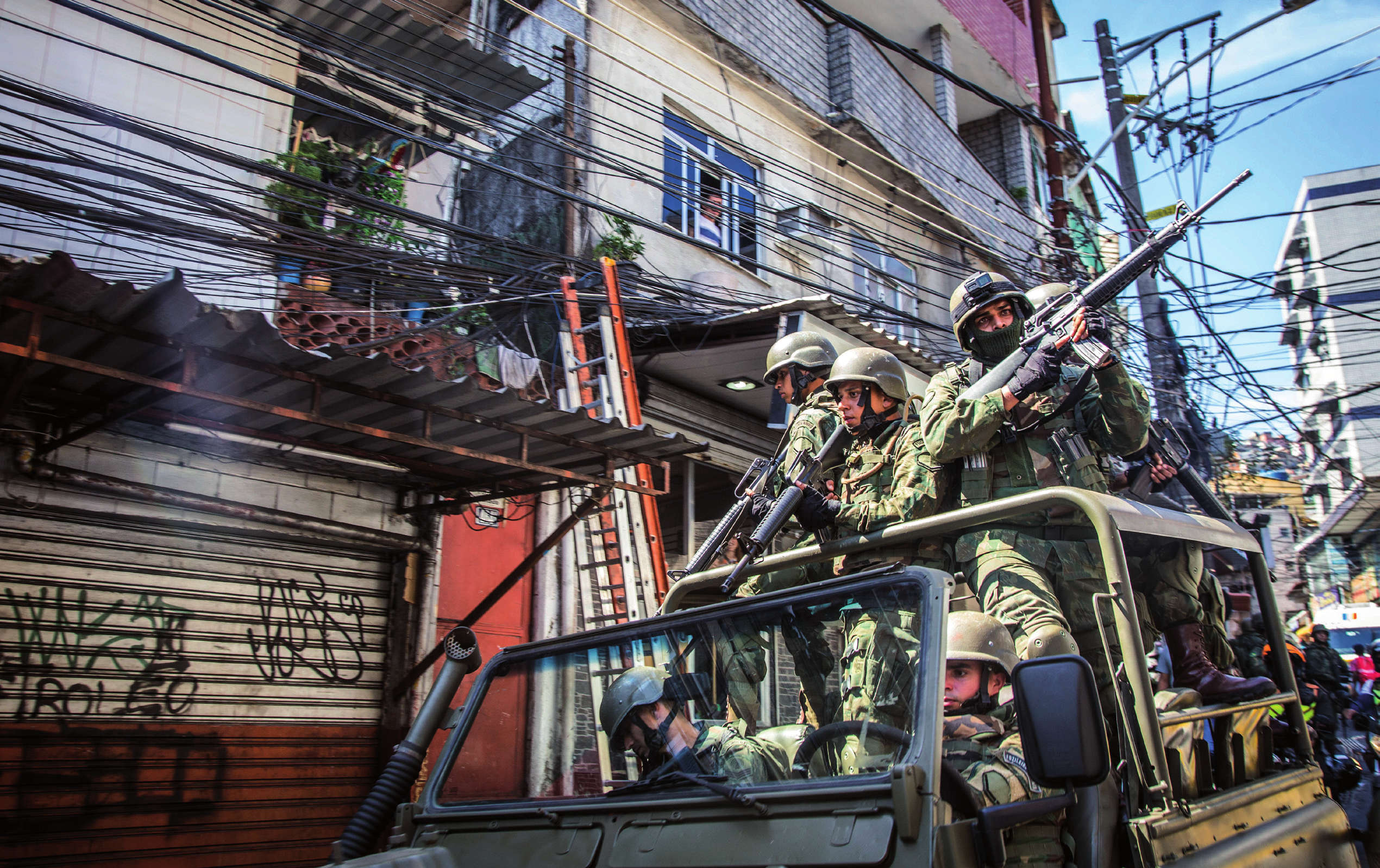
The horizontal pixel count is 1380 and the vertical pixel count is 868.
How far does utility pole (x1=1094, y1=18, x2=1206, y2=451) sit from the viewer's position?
34.3 feet

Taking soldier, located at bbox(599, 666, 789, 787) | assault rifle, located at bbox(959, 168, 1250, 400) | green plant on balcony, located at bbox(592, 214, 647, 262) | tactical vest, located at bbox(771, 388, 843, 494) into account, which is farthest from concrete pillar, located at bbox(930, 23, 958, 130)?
soldier, located at bbox(599, 666, 789, 787)

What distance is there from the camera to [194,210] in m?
5.58

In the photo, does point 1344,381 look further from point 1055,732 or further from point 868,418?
point 1055,732

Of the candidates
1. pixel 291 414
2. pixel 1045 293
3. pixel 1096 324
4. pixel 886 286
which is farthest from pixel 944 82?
pixel 291 414

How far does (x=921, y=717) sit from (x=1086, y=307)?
222 cm

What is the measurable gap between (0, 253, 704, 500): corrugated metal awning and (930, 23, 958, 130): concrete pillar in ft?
36.7

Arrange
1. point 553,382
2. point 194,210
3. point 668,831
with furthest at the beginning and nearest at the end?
point 553,382 < point 194,210 < point 668,831

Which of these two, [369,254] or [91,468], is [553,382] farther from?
[91,468]

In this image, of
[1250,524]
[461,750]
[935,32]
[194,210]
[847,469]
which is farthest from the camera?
[935,32]

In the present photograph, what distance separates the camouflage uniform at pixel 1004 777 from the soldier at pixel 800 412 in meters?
1.17

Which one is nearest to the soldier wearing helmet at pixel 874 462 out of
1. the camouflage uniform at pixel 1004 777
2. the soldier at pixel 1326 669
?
the camouflage uniform at pixel 1004 777

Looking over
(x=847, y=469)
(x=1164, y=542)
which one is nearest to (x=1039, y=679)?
(x=1164, y=542)

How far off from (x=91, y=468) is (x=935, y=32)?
540 inches

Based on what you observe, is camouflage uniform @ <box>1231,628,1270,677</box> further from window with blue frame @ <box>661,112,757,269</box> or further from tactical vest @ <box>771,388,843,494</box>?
window with blue frame @ <box>661,112,757,269</box>
